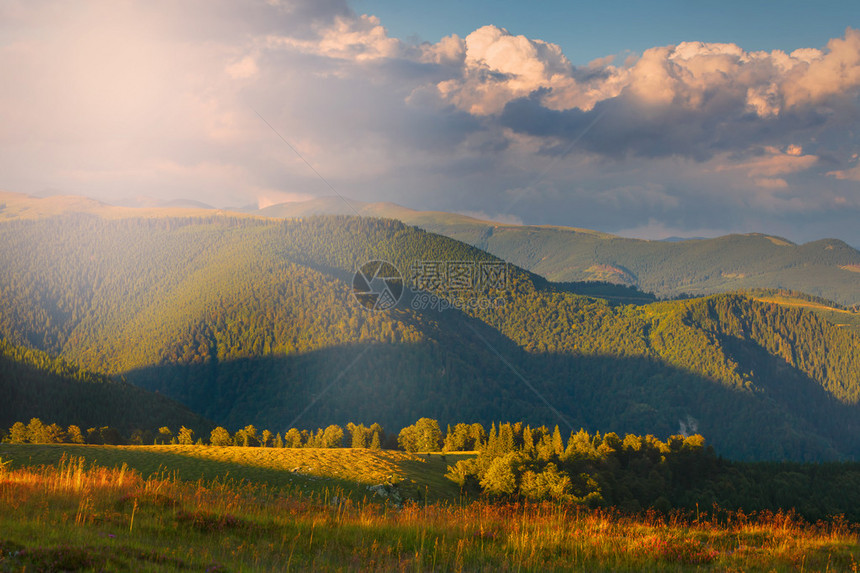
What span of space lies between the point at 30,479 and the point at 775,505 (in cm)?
14629

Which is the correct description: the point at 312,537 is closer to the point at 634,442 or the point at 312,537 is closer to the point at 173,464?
the point at 173,464

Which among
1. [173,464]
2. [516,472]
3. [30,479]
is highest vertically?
[30,479]

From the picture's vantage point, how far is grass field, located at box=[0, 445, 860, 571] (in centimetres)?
1193

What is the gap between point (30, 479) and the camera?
17609mm

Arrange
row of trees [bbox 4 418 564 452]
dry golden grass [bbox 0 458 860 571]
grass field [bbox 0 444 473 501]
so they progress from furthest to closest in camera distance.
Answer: row of trees [bbox 4 418 564 452], grass field [bbox 0 444 473 501], dry golden grass [bbox 0 458 860 571]

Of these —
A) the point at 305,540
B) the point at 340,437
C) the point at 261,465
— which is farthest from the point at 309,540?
the point at 340,437

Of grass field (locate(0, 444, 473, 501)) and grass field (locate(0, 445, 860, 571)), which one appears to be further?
grass field (locate(0, 444, 473, 501))

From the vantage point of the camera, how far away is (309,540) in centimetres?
1461

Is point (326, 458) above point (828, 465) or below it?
above

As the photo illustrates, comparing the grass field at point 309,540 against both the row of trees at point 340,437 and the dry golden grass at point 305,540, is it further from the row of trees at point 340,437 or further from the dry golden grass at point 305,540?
the row of trees at point 340,437

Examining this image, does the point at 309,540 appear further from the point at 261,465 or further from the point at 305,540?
the point at 261,465

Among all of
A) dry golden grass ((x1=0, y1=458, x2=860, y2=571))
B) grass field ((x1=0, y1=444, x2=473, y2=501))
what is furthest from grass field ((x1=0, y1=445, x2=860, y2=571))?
grass field ((x1=0, y1=444, x2=473, y2=501))

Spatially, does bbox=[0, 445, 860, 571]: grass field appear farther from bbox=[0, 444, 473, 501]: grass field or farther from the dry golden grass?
bbox=[0, 444, 473, 501]: grass field

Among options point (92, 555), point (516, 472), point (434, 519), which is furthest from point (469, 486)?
point (92, 555)
